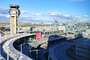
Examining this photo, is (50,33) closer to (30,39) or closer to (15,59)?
(30,39)

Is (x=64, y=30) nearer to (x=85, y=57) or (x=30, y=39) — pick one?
(x=30, y=39)

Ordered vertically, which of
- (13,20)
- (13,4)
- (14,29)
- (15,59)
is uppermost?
(13,4)

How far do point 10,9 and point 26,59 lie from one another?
27802 mm

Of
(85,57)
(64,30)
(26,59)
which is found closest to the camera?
(26,59)

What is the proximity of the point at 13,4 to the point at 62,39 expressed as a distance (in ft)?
97.8

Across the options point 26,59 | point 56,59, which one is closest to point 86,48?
point 56,59

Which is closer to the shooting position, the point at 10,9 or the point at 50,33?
the point at 10,9

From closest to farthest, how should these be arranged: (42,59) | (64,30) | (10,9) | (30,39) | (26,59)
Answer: (26,59), (42,59), (10,9), (30,39), (64,30)

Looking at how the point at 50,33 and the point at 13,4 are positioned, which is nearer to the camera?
the point at 13,4

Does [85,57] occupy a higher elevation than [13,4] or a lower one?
lower

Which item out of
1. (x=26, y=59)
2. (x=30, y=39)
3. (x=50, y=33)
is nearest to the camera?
(x=26, y=59)

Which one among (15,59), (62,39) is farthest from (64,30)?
(15,59)

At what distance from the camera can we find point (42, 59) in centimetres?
2211

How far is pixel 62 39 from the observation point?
45.6 m
